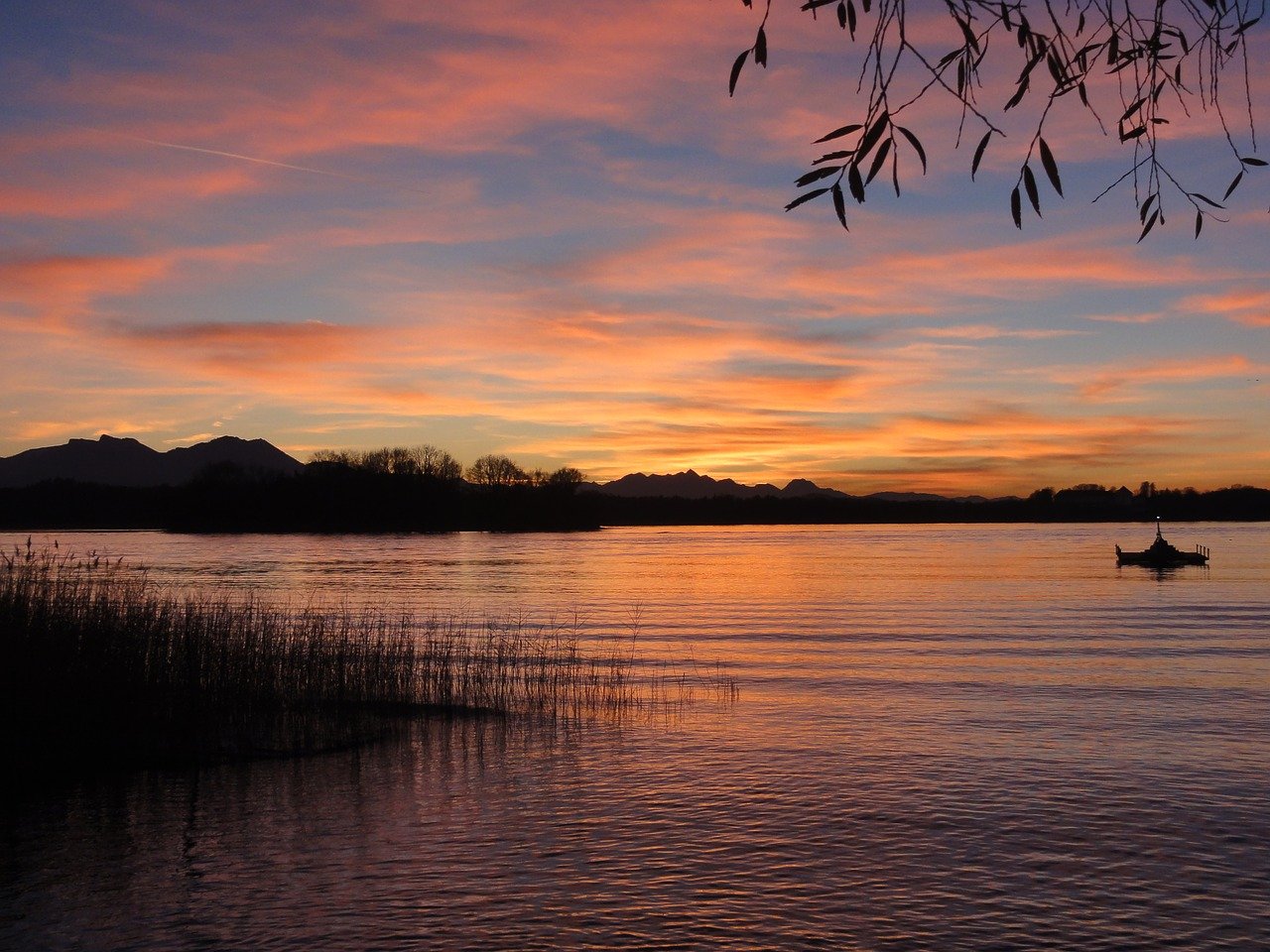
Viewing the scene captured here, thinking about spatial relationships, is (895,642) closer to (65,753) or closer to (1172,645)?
(1172,645)

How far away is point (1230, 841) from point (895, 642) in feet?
90.1

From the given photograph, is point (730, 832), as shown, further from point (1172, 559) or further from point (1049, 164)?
point (1172, 559)

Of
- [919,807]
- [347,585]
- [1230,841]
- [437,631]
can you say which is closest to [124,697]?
[919,807]

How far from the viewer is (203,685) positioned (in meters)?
20.8

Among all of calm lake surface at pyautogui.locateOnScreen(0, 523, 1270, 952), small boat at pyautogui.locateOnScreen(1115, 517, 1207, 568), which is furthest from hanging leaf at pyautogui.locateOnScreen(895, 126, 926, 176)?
small boat at pyautogui.locateOnScreen(1115, 517, 1207, 568)

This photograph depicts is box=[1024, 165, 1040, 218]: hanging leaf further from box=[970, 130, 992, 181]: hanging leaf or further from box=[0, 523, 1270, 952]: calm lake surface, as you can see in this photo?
box=[0, 523, 1270, 952]: calm lake surface

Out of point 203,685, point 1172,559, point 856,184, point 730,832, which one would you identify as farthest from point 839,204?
point 1172,559

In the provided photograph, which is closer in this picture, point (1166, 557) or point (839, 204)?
point (839, 204)

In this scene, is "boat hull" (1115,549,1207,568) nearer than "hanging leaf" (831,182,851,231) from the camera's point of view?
No

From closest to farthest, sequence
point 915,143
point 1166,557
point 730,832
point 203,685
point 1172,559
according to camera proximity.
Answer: point 915,143, point 730,832, point 203,685, point 1172,559, point 1166,557

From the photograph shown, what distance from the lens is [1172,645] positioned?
133ft

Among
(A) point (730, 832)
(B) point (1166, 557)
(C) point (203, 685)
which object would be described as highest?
(C) point (203, 685)

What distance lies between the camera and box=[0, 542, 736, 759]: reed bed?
700 inches

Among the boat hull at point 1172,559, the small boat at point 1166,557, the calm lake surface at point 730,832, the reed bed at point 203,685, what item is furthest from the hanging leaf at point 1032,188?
the boat hull at point 1172,559
